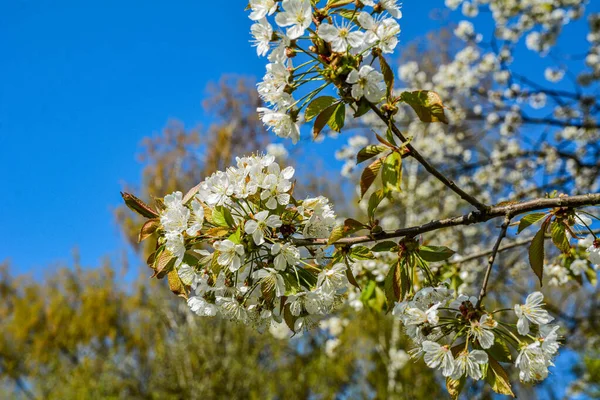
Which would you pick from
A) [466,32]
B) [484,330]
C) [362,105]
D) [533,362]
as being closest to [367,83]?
[362,105]

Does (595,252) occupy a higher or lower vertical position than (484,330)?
higher

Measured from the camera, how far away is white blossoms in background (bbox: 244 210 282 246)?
2.81 feet

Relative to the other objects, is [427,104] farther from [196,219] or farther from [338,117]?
[196,219]

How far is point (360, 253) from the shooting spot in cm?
92

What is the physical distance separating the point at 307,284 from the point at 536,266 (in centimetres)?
43

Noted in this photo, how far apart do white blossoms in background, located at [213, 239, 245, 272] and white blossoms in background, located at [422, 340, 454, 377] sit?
36 cm

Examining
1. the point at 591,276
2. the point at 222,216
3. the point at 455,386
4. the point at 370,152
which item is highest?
the point at 591,276

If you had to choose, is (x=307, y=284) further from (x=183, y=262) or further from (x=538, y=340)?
(x=538, y=340)

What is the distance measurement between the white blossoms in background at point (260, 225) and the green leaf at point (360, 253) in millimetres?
156

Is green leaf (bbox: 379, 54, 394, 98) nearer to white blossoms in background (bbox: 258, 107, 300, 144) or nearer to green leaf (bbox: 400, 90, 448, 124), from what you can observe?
green leaf (bbox: 400, 90, 448, 124)

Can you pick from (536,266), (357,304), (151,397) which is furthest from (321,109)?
(151,397)

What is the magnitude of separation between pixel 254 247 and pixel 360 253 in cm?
20

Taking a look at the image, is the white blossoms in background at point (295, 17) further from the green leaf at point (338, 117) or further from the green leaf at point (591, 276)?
the green leaf at point (591, 276)

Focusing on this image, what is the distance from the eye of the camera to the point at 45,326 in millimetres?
12156
